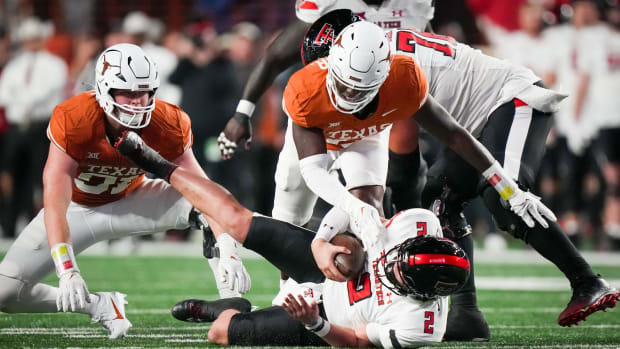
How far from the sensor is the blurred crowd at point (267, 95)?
9414 mm

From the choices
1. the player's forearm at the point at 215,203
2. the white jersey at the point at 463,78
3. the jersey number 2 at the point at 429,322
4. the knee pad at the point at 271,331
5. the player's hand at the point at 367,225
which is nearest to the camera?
the jersey number 2 at the point at 429,322

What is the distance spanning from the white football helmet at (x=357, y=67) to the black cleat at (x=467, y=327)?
1.15 meters

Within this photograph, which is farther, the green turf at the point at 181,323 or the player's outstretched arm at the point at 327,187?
the green turf at the point at 181,323

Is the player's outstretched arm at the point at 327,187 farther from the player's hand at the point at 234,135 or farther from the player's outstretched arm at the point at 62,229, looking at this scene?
the player's outstretched arm at the point at 62,229

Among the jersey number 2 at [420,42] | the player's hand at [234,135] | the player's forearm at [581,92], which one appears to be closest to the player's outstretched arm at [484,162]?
the jersey number 2 at [420,42]

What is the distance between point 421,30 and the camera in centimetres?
544

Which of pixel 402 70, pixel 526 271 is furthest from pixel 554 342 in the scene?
pixel 526 271

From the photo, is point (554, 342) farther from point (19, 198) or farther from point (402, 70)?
point (19, 198)

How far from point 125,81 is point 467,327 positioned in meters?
1.99

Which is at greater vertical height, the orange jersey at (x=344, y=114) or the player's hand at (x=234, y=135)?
the orange jersey at (x=344, y=114)

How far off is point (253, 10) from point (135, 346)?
10.6m

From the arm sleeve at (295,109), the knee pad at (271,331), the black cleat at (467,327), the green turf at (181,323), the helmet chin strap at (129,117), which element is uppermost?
the arm sleeve at (295,109)

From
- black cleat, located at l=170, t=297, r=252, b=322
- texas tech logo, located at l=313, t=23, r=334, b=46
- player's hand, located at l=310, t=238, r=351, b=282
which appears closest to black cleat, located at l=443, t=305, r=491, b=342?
player's hand, located at l=310, t=238, r=351, b=282

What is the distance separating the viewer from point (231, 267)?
4598 mm
